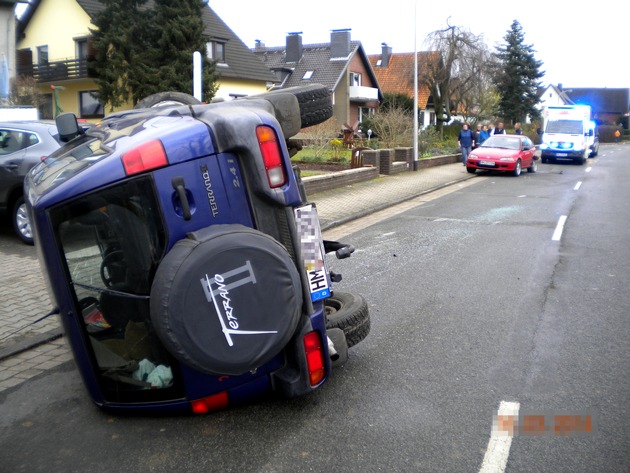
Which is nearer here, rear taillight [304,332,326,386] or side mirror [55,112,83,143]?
rear taillight [304,332,326,386]

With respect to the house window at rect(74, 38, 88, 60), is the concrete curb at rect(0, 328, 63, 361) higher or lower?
lower

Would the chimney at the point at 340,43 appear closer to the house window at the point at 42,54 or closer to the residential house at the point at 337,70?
the residential house at the point at 337,70

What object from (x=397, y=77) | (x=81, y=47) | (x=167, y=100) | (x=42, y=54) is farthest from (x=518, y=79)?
(x=167, y=100)

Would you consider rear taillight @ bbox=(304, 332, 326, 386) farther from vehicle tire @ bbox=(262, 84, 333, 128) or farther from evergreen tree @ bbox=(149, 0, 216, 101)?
evergreen tree @ bbox=(149, 0, 216, 101)

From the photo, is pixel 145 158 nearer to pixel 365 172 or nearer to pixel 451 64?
pixel 365 172

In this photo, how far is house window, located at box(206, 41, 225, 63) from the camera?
37.2 metres

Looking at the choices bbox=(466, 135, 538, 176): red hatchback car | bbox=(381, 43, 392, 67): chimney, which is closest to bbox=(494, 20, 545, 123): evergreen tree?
bbox=(381, 43, 392, 67): chimney

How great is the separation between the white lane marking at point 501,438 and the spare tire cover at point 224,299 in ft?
4.35

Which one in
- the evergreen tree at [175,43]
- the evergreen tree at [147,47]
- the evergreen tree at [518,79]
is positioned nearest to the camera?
the evergreen tree at [175,43]

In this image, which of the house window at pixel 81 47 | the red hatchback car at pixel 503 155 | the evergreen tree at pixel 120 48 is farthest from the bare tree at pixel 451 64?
the house window at pixel 81 47

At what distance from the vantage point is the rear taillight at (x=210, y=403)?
3.92 meters

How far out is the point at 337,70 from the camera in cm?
5150
